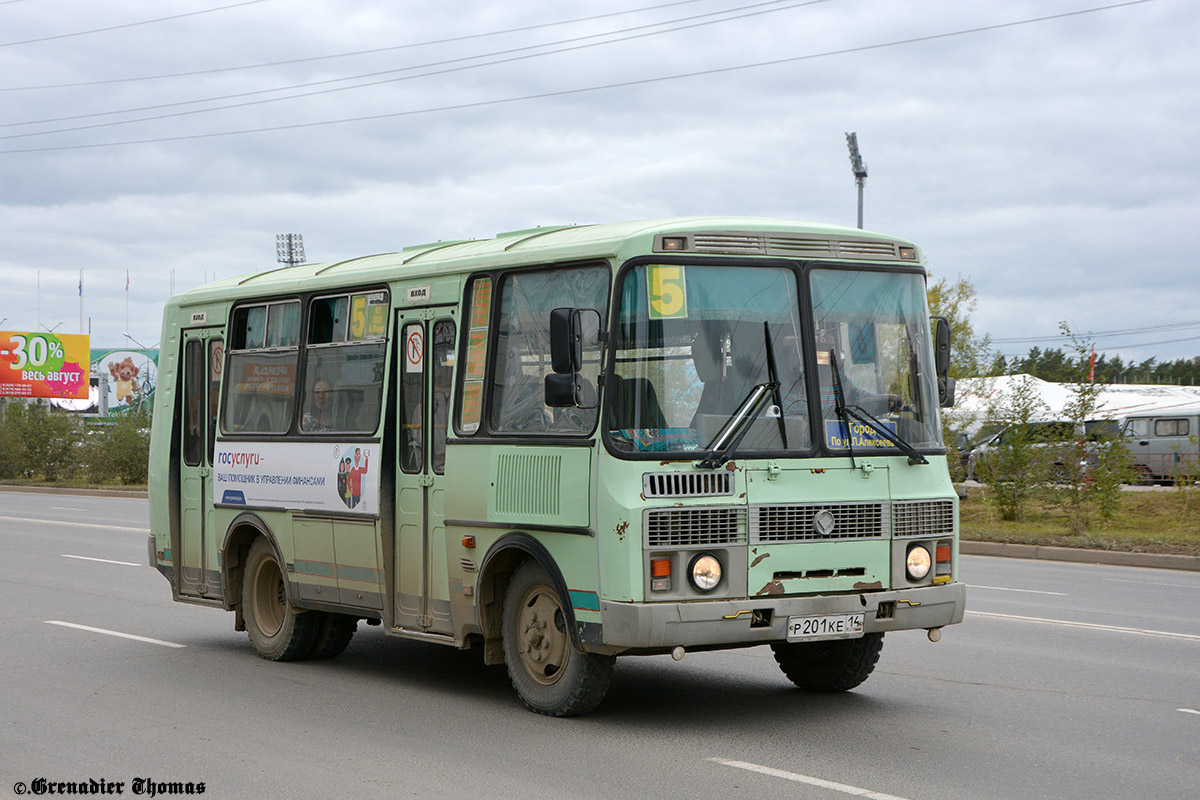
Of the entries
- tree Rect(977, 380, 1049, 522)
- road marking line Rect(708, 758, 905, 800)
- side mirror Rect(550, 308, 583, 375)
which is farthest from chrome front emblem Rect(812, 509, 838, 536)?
tree Rect(977, 380, 1049, 522)

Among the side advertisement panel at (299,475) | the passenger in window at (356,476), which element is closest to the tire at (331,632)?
the side advertisement panel at (299,475)

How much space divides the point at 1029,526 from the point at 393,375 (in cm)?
1680

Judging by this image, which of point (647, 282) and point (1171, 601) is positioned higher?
point (647, 282)

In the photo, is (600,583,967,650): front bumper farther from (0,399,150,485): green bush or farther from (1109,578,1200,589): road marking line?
(0,399,150,485): green bush

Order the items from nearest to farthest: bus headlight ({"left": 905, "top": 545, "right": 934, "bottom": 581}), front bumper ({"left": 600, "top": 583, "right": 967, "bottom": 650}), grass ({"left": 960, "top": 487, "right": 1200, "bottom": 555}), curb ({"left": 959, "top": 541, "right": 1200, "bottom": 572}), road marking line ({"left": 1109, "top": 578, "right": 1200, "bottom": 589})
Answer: front bumper ({"left": 600, "top": 583, "right": 967, "bottom": 650})
bus headlight ({"left": 905, "top": 545, "right": 934, "bottom": 581})
road marking line ({"left": 1109, "top": 578, "right": 1200, "bottom": 589})
curb ({"left": 959, "top": 541, "right": 1200, "bottom": 572})
grass ({"left": 960, "top": 487, "right": 1200, "bottom": 555})

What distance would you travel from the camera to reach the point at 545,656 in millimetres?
8125

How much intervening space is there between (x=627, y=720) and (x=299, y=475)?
3.54 m

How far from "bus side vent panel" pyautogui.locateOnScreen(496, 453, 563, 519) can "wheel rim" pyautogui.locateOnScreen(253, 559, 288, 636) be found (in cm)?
326

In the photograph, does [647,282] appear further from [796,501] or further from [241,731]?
[241,731]

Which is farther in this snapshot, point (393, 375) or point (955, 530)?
point (393, 375)

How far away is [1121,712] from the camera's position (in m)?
8.20

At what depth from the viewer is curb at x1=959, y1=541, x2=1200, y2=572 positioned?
19.0m

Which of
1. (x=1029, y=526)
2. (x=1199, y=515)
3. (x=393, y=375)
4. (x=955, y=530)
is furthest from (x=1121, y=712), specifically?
(x=1199, y=515)

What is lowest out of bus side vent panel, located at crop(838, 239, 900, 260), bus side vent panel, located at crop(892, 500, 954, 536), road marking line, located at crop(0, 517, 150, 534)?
road marking line, located at crop(0, 517, 150, 534)
